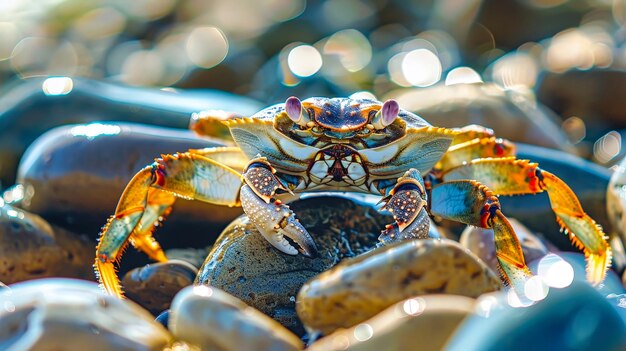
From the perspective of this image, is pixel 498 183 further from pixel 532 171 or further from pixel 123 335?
pixel 123 335

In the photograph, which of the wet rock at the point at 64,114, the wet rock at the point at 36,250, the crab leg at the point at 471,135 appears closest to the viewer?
the wet rock at the point at 36,250

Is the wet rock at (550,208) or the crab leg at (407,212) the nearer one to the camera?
the crab leg at (407,212)

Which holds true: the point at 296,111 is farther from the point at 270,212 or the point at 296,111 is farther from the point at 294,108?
the point at 270,212

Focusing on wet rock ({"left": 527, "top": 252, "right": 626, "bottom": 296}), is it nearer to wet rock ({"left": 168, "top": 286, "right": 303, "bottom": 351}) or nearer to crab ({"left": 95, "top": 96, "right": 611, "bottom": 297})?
crab ({"left": 95, "top": 96, "right": 611, "bottom": 297})

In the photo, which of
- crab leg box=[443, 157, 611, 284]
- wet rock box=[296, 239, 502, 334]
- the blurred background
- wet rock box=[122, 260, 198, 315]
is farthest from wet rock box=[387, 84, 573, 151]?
wet rock box=[296, 239, 502, 334]

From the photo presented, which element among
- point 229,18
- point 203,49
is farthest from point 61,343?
point 229,18

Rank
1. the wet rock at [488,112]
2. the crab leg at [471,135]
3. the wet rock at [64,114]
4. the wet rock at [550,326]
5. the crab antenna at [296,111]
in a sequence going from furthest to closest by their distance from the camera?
the wet rock at [488,112] < the wet rock at [64,114] < the crab leg at [471,135] < the crab antenna at [296,111] < the wet rock at [550,326]

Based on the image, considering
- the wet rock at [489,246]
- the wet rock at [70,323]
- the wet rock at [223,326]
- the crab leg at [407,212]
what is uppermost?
the crab leg at [407,212]

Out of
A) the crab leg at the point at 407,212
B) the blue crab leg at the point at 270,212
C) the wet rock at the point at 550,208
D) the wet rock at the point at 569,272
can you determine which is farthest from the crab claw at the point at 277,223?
the wet rock at the point at 550,208

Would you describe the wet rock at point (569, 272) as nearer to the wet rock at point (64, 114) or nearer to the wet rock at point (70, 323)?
the wet rock at point (70, 323)
